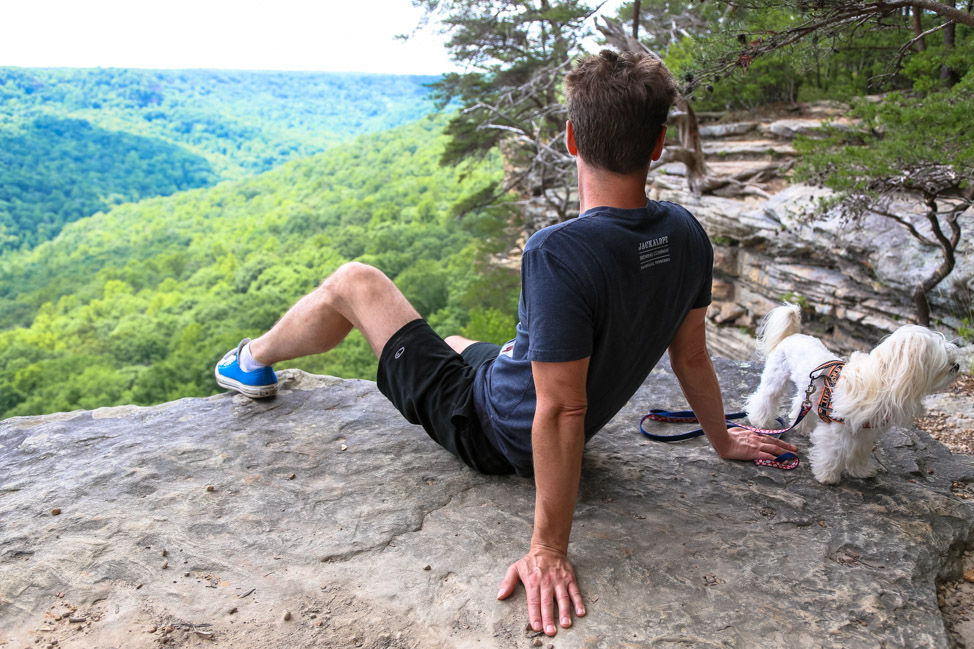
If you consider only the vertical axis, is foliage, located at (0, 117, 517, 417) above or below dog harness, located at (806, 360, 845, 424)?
below

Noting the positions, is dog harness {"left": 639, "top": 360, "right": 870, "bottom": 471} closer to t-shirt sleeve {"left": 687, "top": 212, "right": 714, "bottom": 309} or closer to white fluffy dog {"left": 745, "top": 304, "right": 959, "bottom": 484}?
white fluffy dog {"left": 745, "top": 304, "right": 959, "bottom": 484}

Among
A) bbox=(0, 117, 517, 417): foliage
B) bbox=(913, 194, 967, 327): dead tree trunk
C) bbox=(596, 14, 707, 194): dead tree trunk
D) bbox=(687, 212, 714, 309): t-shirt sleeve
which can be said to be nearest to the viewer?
bbox=(687, 212, 714, 309): t-shirt sleeve

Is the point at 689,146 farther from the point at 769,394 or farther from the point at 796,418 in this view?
the point at 796,418

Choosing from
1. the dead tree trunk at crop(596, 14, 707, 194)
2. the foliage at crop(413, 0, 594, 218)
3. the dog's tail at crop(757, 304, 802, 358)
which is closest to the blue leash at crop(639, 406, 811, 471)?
the dog's tail at crop(757, 304, 802, 358)

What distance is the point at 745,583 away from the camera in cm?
155

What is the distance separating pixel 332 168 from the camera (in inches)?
1927

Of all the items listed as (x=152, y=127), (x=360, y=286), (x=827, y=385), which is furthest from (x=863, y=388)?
(x=152, y=127)

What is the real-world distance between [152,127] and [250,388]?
5832 cm

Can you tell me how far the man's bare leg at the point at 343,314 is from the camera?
2.13m

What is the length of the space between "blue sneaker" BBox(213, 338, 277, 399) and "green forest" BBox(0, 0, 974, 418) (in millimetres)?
2303

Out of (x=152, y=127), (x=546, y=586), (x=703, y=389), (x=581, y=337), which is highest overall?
(x=152, y=127)

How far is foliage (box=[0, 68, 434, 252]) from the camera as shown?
39656 millimetres

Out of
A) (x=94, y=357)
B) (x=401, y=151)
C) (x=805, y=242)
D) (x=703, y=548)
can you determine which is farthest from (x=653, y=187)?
(x=401, y=151)

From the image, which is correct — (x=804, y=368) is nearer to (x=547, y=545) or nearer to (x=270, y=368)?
(x=547, y=545)
